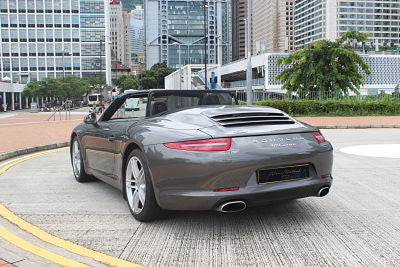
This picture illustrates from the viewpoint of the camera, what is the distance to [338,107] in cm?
2547

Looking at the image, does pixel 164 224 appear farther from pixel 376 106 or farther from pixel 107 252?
pixel 376 106

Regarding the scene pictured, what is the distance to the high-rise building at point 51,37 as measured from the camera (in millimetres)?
129000

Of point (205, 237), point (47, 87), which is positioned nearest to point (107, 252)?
point (205, 237)

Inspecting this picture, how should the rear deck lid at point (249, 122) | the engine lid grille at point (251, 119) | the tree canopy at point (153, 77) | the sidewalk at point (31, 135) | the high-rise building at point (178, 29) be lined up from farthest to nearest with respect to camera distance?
the high-rise building at point (178, 29) → the tree canopy at point (153, 77) → the sidewalk at point (31, 135) → the engine lid grille at point (251, 119) → the rear deck lid at point (249, 122)

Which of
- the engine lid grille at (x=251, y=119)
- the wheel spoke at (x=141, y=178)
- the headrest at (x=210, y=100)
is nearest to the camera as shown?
the engine lid grille at (x=251, y=119)

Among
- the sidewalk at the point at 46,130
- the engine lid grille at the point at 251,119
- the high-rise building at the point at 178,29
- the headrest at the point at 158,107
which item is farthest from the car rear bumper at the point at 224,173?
the high-rise building at the point at 178,29

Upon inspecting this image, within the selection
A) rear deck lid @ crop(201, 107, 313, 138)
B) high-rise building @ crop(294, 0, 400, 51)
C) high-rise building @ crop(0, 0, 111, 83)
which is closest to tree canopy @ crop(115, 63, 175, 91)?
high-rise building @ crop(0, 0, 111, 83)

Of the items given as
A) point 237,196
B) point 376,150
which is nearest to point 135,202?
point 237,196

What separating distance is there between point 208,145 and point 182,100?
5.26ft

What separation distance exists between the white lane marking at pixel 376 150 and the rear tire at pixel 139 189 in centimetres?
642

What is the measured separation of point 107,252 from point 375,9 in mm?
213677

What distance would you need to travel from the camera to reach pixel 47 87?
71812 mm

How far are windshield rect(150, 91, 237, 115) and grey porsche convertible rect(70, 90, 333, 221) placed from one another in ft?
0.07

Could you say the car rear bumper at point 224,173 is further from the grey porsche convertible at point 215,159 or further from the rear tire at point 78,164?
the rear tire at point 78,164
